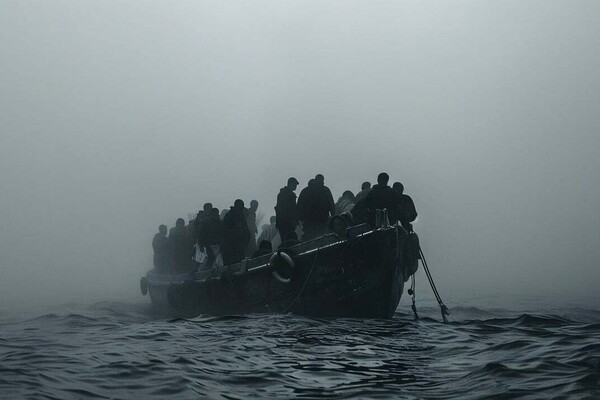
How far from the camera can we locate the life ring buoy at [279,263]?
1394cm

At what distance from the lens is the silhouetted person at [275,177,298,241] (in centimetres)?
1581

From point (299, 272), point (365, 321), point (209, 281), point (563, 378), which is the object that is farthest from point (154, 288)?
point (563, 378)

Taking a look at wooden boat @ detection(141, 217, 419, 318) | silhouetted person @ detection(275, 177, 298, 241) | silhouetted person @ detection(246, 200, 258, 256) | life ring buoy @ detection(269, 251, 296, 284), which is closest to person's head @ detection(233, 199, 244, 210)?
silhouetted person @ detection(275, 177, 298, 241)

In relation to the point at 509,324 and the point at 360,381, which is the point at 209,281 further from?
the point at 360,381

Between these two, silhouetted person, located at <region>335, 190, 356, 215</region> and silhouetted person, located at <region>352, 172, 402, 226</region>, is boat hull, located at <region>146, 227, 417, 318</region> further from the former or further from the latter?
silhouetted person, located at <region>335, 190, 356, 215</region>

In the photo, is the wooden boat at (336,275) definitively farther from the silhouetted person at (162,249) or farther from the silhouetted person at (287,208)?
the silhouetted person at (162,249)

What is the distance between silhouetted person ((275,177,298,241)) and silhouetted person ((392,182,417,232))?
2.38 metres

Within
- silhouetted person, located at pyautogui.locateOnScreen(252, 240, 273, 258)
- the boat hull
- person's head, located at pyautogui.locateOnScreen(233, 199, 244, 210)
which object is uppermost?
person's head, located at pyautogui.locateOnScreen(233, 199, 244, 210)

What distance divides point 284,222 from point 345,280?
281cm

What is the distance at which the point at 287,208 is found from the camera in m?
15.8

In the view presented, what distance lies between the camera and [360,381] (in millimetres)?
7102

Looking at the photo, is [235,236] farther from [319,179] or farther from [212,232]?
[319,179]

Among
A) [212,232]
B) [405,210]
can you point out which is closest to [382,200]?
[405,210]

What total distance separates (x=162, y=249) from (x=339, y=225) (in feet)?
38.4
